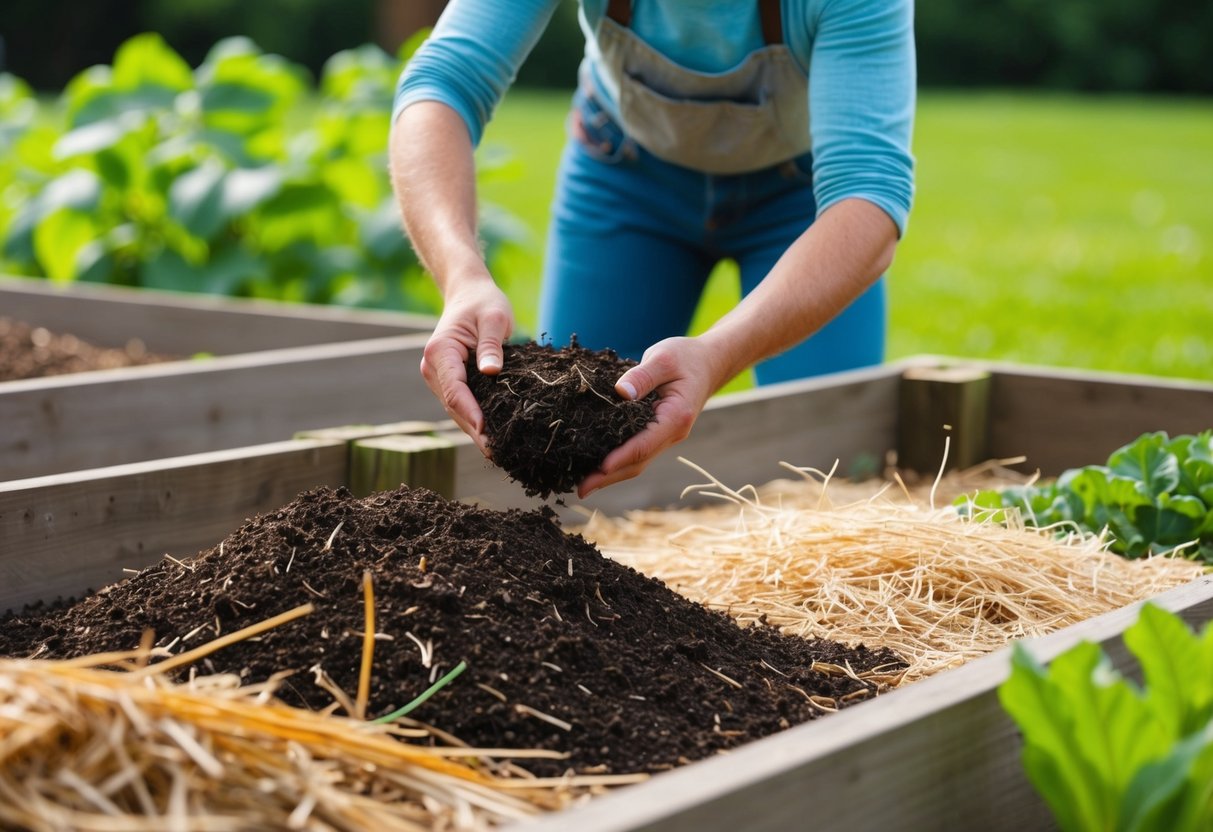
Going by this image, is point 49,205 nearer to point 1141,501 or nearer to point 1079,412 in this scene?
point 1079,412

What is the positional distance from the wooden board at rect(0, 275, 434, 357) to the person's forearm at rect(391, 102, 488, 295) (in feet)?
4.39

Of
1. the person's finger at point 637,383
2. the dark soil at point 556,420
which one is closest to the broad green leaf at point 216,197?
the dark soil at point 556,420

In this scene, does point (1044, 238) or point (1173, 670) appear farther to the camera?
point (1044, 238)

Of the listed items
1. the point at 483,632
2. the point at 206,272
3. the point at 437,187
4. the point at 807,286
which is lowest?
the point at 483,632

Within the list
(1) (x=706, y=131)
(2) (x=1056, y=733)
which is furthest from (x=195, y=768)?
(1) (x=706, y=131)

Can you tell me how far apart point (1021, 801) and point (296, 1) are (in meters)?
23.5

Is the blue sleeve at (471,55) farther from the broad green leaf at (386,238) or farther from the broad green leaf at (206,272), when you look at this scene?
the broad green leaf at (206,272)

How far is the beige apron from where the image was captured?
285 centimetres

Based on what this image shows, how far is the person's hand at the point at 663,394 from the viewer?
79.4 inches

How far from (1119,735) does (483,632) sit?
0.72 meters

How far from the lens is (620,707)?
5.45 ft

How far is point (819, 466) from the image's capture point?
3373 mm

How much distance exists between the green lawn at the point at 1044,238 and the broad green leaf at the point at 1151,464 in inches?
→ 112

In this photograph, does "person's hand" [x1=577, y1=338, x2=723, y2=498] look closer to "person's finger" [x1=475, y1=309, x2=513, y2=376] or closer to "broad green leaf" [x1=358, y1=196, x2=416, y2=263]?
"person's finger" [x1=475, y1=309, x2=513, y2=376]
